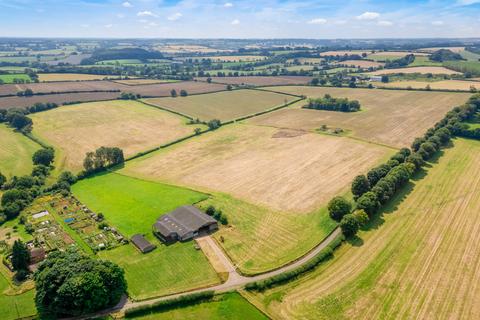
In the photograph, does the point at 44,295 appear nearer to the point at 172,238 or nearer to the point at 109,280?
the point at 109,280

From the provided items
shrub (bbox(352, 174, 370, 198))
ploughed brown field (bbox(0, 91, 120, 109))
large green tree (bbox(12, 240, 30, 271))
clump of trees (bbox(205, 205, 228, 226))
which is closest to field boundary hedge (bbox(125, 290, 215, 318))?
clump of trees (bbox(205, 205, 228, 226))

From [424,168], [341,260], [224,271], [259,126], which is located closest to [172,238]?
[224,271]

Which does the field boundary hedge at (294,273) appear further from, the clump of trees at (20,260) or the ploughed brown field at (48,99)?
the ploughed brown field at (48,99)

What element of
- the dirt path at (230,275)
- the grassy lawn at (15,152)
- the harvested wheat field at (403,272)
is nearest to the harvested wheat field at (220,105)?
the grassy lawn at (15,152)

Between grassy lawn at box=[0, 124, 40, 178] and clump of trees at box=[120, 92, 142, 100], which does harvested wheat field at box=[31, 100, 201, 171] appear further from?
clump of trees at box=[120, 92, 142, 100]

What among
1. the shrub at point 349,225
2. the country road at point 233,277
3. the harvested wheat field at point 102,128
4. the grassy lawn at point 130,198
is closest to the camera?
the country road at point 233,277

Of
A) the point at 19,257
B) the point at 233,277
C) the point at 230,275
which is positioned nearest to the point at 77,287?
the point at 19,257
